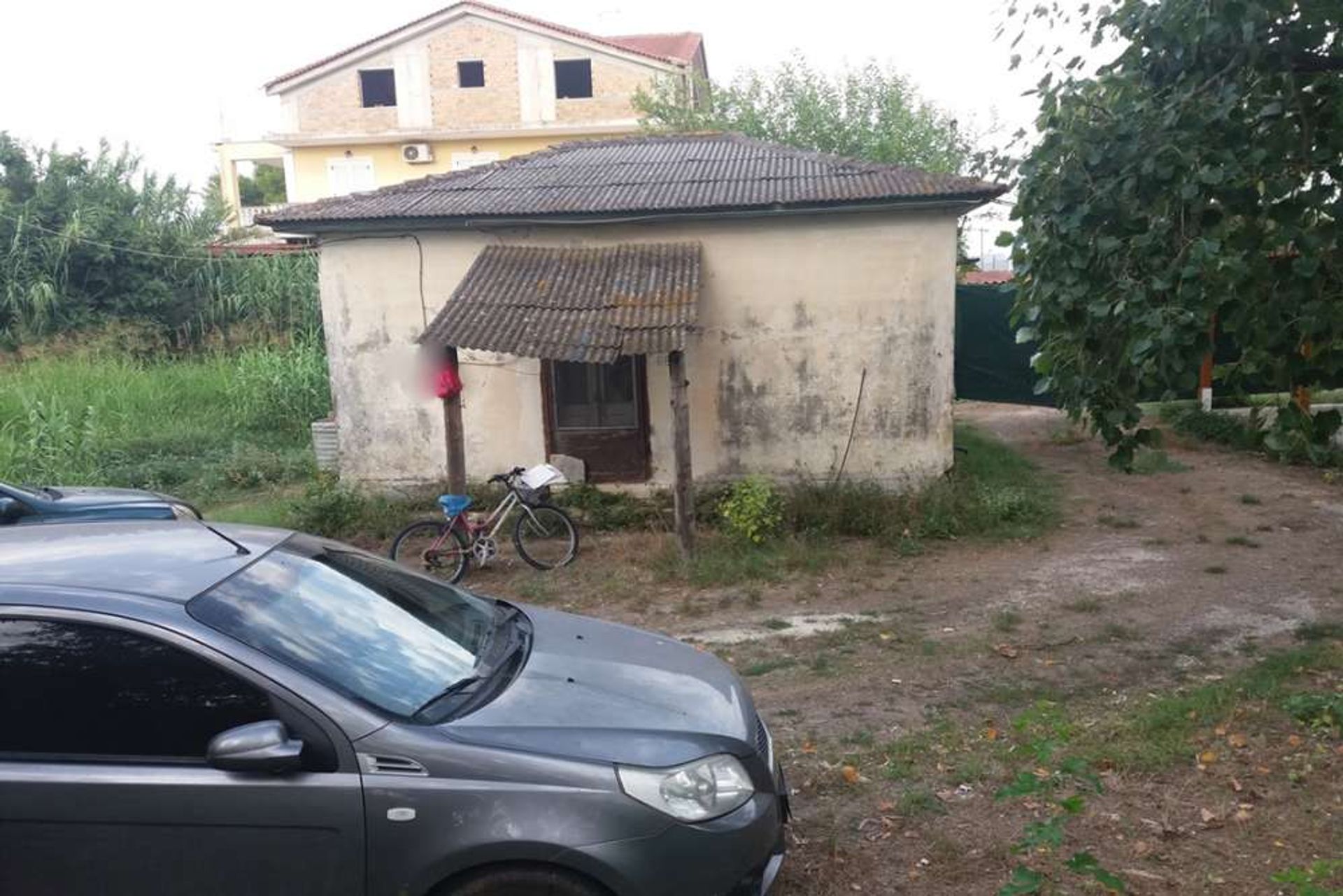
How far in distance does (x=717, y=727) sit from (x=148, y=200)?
80.3ft

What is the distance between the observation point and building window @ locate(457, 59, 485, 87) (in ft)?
117

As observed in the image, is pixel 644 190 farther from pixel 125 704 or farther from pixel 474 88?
pixel 474 88

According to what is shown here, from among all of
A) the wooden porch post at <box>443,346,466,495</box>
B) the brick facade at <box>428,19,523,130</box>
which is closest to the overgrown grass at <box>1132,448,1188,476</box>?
the wooden porch post at <box>443,346,466,495</box>

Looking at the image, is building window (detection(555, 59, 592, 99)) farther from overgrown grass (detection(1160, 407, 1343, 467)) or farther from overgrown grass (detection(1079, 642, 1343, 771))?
overgrown grass (detection(1079, 642, 1343, 771))

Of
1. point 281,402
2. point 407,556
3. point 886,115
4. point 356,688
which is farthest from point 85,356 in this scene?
point 356,688

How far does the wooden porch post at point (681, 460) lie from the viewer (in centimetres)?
903

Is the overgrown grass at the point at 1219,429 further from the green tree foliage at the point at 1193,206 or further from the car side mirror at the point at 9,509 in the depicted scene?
the car side mirror at the point at 9,509

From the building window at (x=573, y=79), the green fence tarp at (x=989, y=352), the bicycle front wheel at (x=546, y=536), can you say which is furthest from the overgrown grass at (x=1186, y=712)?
the building window at (x=573, y=79)

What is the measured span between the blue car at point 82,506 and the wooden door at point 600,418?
4102 mm

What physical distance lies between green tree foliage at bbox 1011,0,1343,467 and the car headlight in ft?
9.72

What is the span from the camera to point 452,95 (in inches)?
1416

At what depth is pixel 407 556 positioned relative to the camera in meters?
9.42


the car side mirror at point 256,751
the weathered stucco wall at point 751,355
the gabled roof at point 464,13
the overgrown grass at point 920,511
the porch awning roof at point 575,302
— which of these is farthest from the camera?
the gabled roof at point 464,13

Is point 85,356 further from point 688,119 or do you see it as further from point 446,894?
point 446,894
